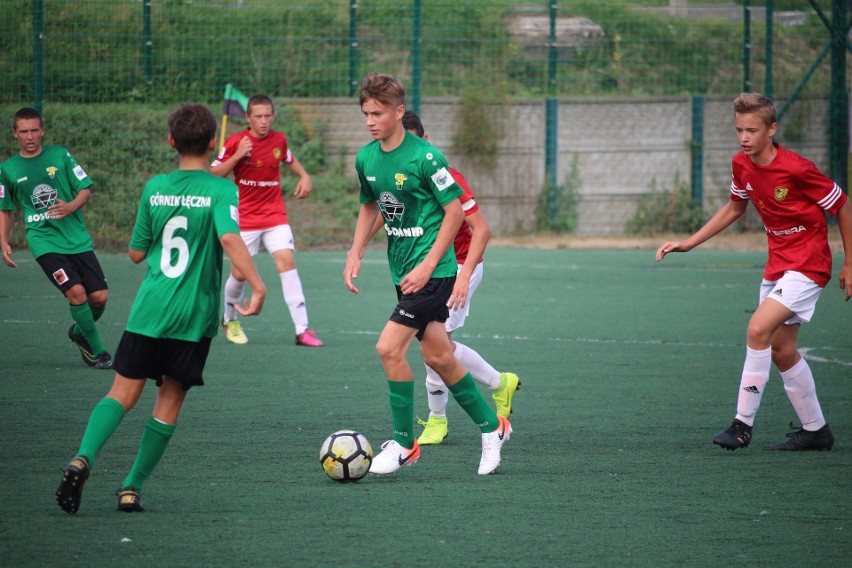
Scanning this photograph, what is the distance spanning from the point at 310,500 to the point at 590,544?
4.22ft

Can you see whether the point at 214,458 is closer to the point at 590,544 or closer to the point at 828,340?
the point at 590,544

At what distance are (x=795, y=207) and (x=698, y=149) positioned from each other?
14519 millimetres

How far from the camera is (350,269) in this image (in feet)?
18.7

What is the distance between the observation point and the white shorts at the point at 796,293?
6.02m

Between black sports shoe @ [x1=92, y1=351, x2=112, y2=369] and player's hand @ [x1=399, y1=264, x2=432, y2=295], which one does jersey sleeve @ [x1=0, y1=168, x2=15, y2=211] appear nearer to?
black sports shoe @ [x1=92, y1=351, x2=112, y2=369]

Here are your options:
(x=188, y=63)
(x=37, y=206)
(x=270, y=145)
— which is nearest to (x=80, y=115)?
(x=188, y=63)

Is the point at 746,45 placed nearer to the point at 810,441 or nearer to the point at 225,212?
the point at 810,441

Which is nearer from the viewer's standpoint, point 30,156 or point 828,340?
point 30,156

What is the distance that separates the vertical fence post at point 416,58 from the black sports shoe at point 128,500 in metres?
14.9

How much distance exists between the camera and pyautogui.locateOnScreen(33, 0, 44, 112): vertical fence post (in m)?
17.6

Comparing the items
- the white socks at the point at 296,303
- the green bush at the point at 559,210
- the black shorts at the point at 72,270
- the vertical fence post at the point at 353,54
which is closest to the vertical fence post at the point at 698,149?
the green bush at the point at 559,210

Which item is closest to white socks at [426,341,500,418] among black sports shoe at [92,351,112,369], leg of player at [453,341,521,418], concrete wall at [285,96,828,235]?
leg of player at [453,341,521,418]

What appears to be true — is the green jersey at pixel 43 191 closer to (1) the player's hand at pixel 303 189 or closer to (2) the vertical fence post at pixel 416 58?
(1) the player's hand at pixel 303 189

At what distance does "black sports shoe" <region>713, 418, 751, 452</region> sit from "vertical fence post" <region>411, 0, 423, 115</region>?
13.6 metres
